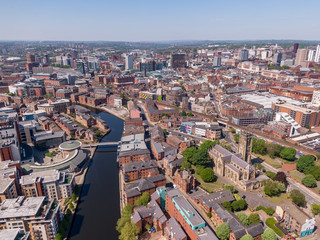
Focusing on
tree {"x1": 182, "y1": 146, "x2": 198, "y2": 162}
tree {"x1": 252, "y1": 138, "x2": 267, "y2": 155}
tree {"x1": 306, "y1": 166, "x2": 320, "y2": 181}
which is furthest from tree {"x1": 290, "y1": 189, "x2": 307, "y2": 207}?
tree {"x1": 182, "y1": 146, "x2": 198, "y2": 162}

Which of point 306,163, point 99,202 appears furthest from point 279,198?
point 99,202

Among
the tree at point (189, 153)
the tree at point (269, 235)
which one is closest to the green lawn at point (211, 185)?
the tree at point (189, 153)

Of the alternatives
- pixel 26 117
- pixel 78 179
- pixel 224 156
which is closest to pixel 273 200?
pixel 224 156

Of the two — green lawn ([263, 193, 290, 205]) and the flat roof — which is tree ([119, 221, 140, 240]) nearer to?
green lawn ([263, 193, 290, 205])

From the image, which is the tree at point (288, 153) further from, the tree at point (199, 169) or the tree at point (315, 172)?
the tree at point (199, 169)

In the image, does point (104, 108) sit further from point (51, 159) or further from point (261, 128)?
point (261, 128)
